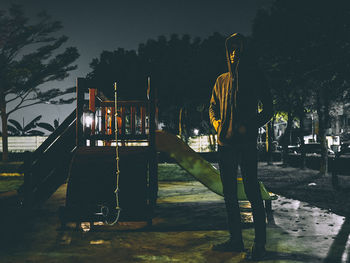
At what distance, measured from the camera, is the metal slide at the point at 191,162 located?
8211mm

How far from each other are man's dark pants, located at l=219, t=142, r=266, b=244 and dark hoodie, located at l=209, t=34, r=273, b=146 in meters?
0.13

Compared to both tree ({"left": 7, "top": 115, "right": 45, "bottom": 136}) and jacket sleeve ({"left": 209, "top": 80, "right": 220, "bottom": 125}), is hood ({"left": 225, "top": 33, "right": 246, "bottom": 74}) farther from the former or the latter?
tree ({"left": 7, "top": 115, "right": 45, "bottom": 136})

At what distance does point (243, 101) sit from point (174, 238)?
7.73 ft

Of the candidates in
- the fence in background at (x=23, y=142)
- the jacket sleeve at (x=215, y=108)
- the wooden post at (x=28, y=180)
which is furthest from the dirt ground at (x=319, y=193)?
the fence in background at (x=23, y=142)

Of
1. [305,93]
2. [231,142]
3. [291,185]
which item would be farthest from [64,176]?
[305,93]

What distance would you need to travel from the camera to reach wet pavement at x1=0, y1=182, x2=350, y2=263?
446 cm

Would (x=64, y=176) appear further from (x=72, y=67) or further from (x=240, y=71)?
(x=72, y=67)

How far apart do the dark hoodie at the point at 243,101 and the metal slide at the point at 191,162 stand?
323 centimetres

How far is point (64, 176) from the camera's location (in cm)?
758

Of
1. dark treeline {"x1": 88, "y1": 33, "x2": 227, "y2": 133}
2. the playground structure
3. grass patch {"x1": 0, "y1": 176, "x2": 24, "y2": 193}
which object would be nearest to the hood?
the playground structure

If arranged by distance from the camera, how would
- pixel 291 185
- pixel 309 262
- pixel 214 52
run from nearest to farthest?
pixel 309 262 → pixel 291 185 → pixel 214 52

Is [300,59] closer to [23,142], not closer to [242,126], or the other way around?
[242,126]

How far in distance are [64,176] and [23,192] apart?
1.00 meters

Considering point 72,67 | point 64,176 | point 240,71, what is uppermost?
point 72,67
